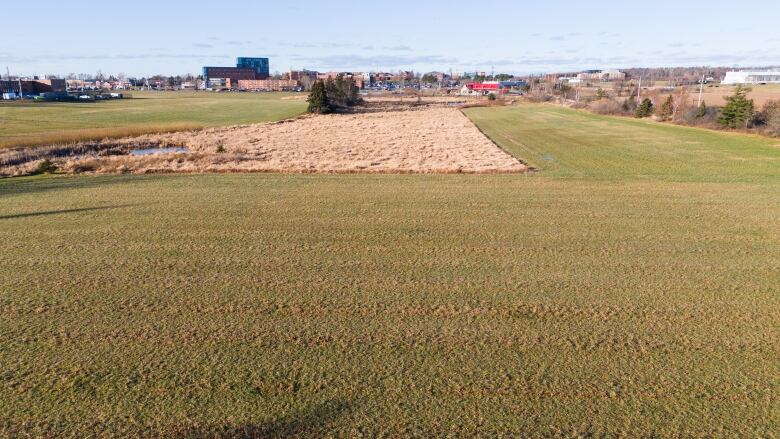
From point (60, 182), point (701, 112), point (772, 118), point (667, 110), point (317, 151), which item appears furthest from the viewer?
point (667, 110)

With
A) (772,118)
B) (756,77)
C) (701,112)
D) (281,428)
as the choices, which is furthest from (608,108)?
(756,77)

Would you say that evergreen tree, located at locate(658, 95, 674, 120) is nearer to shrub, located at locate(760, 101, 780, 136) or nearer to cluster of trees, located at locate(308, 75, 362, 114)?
shrub, located at locate(760, 101, 780, 136)

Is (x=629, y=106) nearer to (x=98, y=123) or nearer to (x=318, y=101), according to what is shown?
(x=318, y=101)

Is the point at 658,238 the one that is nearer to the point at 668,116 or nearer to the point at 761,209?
the point at 761,209

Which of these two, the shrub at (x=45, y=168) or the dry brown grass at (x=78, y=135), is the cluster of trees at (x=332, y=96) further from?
the shrub at (x=45, y=168)

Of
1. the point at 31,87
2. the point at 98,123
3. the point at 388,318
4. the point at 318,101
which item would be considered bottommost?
the point at 388,318

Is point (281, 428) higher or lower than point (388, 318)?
lower
